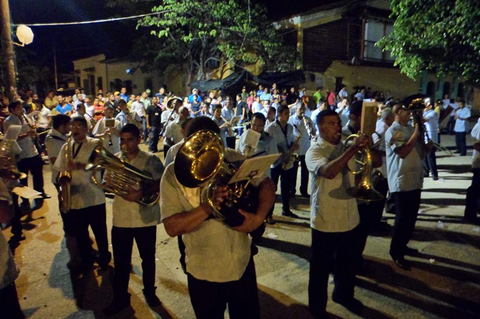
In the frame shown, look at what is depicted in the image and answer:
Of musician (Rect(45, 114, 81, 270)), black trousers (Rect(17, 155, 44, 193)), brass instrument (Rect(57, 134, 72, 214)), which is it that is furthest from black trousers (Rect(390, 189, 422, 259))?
black trousers (Rect(17, 155, 44, 193))

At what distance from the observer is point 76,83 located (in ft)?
121

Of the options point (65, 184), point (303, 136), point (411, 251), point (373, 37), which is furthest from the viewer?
point (373, 37)

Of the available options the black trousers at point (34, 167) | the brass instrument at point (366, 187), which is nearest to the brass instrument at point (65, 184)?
the brass instrument at point (366, 187)

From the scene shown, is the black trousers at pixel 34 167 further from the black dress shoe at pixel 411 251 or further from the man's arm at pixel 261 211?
the black dress shoe at pixel 411 251

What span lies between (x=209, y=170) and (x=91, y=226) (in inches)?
120

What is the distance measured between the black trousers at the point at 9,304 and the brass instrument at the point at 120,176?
45.9 inches

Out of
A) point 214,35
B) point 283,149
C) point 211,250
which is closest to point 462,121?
point 283,149

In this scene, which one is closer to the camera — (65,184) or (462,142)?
(65,184)

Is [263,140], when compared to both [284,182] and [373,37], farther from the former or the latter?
[373,37]

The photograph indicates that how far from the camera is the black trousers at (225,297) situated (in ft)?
8.07

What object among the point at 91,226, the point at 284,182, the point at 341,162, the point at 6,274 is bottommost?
the point at 91,226

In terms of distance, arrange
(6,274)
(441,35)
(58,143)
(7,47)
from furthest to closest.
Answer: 1. (7,47)
2. (441,35)
3. (58,143)
4. (6,274)

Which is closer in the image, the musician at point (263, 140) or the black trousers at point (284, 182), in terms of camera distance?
the musician at point (263, 140)

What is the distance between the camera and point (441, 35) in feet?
A: 26.5
